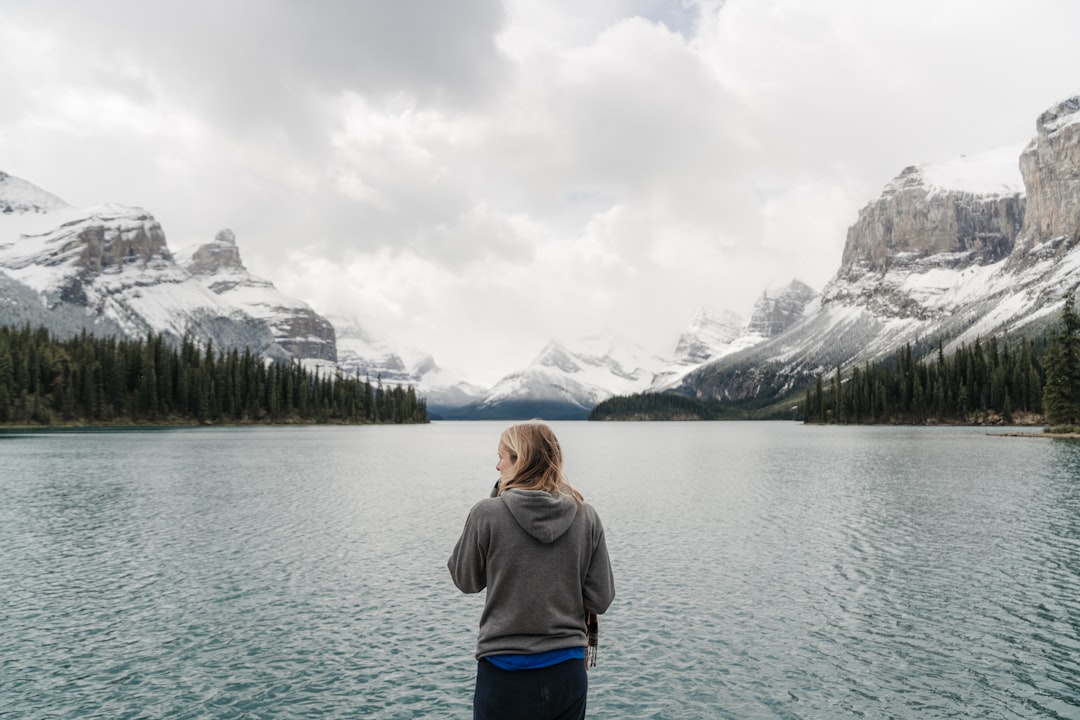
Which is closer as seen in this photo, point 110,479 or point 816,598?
point 816,598

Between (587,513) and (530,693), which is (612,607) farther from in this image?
(587,513)

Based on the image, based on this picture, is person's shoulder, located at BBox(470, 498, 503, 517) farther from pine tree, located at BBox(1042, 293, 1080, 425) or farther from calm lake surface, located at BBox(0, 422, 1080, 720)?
pine tree, located at BBox(1042, 293, 1080, 425)

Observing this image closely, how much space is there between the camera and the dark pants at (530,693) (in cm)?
625

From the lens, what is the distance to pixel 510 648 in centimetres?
636

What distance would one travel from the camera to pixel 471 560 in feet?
21.2

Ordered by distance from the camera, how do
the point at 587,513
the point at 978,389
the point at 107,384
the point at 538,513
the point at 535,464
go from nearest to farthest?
the point at 538,513 → the point at 535,464 → the point at 587,513 → the point at 107,384 → the point at 978,389

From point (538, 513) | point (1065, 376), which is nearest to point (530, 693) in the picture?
point (538, 513)

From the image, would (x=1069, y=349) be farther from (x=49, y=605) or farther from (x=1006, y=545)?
(x=49, y=605)

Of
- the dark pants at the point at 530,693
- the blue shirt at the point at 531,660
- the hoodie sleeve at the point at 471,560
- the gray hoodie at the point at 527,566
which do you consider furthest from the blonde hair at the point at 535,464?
the dark pants at the point at 530,693

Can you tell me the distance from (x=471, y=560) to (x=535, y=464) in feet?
3.68

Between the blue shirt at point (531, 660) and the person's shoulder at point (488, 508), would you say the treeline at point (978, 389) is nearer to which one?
the blue shirt at point (531, 660)

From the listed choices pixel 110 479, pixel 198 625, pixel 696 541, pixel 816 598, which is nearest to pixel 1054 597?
pixel 816 598

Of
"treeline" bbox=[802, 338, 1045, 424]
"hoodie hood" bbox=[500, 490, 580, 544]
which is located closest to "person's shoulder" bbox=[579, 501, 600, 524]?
"hoodie hood" bbox=[500, 490, 580, 544]

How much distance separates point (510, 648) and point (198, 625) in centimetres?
1675
